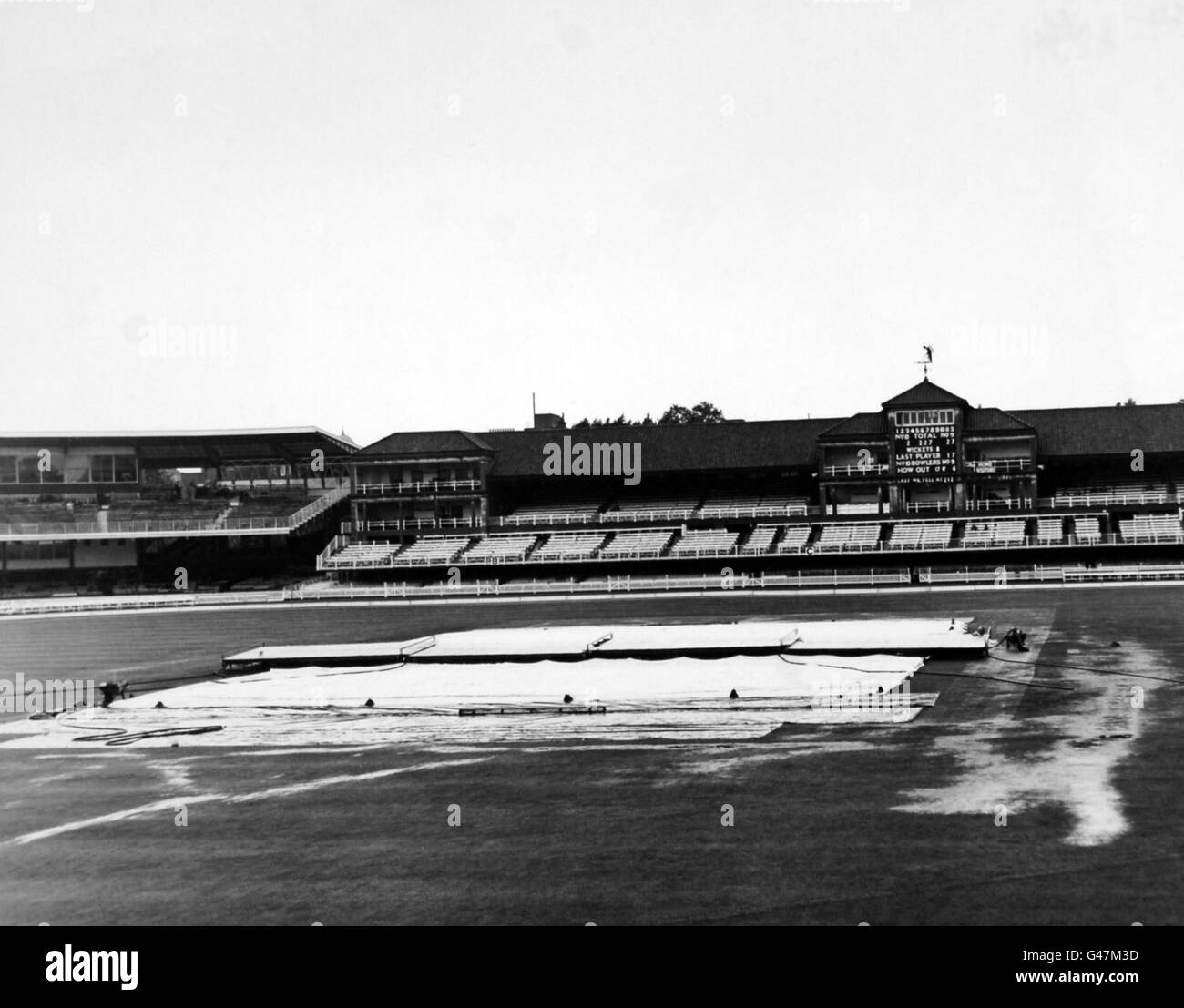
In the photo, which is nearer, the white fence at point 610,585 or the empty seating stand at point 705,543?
the white fence at point 610,585

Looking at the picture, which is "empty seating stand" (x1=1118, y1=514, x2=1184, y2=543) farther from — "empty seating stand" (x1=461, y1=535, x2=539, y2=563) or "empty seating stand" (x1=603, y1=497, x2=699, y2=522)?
"empty seating stand" (x1=461, y1=535, x2=539, y2=563)

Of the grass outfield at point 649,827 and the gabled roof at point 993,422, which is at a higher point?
the gabled roof at point 993,422

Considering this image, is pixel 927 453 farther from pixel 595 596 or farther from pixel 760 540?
pixel 595 596

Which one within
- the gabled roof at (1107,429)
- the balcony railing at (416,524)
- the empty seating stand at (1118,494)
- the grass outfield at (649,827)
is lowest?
the grass outfield at (649,827)

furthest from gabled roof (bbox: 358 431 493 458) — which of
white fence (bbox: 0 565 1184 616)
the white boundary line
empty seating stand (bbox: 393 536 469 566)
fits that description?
the white boundary line

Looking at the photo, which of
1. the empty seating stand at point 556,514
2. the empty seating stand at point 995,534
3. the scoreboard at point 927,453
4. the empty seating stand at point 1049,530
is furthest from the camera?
the empty seating stand at point 556,514

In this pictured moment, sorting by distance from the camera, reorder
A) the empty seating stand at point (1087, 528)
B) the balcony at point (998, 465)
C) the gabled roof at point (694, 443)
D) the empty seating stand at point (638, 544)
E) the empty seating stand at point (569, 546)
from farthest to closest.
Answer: the gabled roof at point (694, 443)
the balcony at point (998, 465)
the empty seating stand at point (569, 546)
the empty seating stand at point (638, 544)
the empty seating stand at point (1087, 528)

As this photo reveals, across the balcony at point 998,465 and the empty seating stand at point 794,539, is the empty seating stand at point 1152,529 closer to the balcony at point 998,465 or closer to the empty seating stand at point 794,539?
the balcony at point 998,465

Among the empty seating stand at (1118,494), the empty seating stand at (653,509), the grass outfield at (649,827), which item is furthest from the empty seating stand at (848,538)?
the grass outfield at (649,827)
